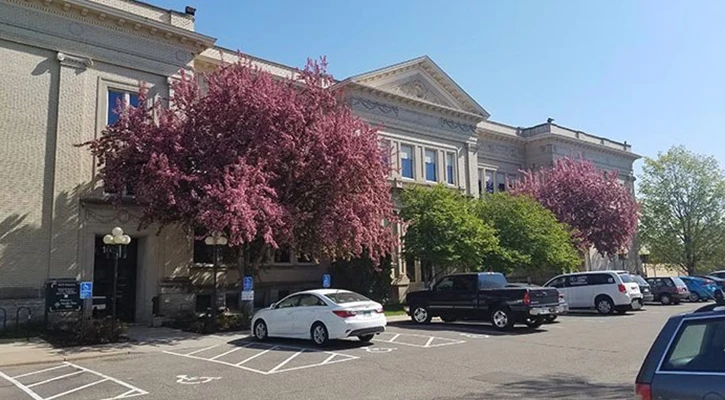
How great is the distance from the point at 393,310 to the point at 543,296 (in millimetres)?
9333

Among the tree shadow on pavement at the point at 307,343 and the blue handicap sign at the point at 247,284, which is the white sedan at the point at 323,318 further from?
the blue handicap sign at the point at 247,284

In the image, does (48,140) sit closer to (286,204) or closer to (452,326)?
(286,204)

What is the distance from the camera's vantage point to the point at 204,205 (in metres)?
17.5

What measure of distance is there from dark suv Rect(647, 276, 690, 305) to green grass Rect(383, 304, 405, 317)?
14648mm

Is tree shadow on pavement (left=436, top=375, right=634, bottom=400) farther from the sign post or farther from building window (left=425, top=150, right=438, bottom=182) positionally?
building window (left=425, top=150, right=438, bottom=182)

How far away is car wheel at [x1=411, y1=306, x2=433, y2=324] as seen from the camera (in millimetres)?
21078

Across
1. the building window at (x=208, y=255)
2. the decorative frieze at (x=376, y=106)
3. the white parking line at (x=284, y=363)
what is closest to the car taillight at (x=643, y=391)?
the white parking line at (x=284, y=363)

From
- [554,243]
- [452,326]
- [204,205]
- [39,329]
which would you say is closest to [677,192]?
[554,243]

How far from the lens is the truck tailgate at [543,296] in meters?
18.2

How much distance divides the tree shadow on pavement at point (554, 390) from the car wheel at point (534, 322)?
764 cm

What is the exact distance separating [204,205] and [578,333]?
11.7 metres

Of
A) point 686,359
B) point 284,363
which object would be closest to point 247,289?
point 284,363

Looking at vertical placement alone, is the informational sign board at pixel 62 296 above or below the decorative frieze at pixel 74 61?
below

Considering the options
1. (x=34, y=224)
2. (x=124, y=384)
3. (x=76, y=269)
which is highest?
(x=34, y=224)
